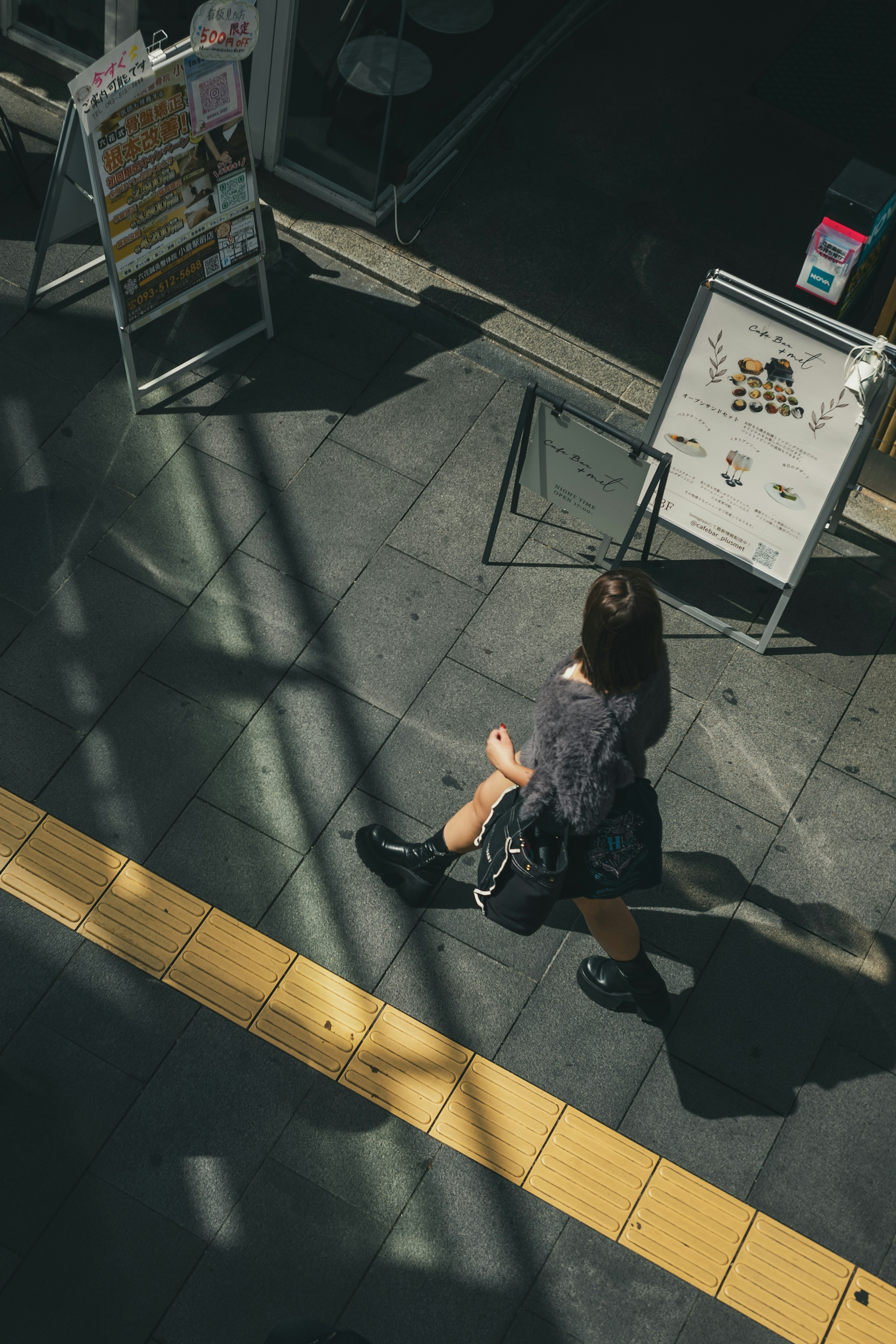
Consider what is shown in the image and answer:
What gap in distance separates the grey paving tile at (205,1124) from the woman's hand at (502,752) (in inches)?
57.3

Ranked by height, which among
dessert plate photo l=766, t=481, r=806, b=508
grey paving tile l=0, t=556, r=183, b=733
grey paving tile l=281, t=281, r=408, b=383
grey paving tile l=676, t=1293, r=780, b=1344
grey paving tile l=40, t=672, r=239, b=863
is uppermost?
dessert plate photo l=766, t=481, r=806, b=508

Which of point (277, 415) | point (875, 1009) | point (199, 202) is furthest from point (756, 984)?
point (199, 202)

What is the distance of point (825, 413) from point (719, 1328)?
342cm

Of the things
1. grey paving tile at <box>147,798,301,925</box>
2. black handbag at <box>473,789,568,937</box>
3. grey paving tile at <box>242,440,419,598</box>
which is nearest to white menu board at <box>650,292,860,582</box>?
grey paving tile at <box>242,440,419,598</box>

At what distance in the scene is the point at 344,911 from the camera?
541cm

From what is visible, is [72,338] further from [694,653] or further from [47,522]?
[694,653]

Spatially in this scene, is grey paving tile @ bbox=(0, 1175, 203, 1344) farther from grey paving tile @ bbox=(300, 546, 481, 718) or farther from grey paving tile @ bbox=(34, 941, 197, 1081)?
grey paving tile @ bbox=(300, 546, 481, 718)

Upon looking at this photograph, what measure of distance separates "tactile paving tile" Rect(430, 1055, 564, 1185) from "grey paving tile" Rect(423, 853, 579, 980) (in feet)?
1.44

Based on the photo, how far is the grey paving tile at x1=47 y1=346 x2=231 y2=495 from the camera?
→ 21.3 ft

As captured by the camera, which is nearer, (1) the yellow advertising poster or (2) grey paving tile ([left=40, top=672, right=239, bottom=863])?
(2) grey paving tile ([left=40, top=672, right=239, bottom=863])

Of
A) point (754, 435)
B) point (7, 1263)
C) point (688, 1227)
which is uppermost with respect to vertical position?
point (754, 435)

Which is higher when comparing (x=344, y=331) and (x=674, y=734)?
(x=344, y=331)

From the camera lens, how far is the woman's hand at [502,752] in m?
4.62

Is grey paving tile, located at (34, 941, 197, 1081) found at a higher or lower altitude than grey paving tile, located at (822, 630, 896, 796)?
lower
